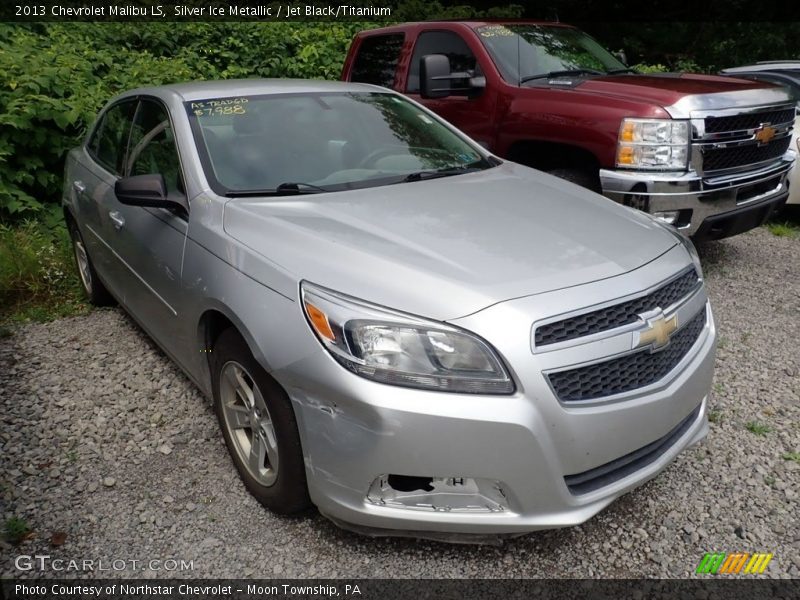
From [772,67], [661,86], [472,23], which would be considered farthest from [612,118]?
[772,67]

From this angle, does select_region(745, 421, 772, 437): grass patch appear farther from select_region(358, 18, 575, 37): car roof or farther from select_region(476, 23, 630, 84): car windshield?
select_region(358, 18, 575, 37): car roof

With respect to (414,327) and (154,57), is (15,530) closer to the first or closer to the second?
(414,327)

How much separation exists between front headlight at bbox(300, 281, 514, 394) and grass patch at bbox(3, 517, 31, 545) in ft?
4.91

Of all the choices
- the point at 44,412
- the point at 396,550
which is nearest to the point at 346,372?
the point at 396,550

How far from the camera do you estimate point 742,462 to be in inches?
121

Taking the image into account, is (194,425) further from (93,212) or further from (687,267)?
(687,267)

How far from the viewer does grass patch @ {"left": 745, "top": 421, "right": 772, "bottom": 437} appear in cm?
328

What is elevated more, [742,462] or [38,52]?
[38,52]

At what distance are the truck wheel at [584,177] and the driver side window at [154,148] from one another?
2714mm

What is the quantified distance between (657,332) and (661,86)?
310cm

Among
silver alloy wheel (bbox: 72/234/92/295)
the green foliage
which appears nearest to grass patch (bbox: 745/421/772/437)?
silver alloy wheel (bbox: 72/234/92/295)

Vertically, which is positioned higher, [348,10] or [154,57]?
[348,10]

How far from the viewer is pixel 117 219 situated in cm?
374

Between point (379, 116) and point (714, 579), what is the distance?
105 inches
